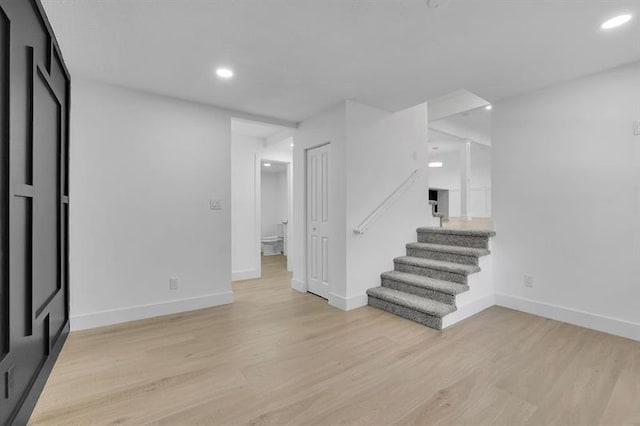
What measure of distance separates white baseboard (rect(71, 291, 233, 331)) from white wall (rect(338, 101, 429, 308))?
1.65 metres

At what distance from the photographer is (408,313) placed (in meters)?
3.10

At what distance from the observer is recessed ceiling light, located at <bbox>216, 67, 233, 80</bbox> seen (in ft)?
8.73

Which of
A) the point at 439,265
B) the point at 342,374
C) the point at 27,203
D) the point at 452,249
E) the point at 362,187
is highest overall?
the point at 362,187

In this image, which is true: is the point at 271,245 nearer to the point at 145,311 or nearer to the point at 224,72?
the point at 145,311

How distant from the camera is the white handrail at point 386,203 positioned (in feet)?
11.5

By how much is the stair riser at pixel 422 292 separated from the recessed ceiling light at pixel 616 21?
2500mm

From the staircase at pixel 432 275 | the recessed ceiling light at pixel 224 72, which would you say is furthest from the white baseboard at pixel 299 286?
the recessed ceiling light at pixel 224 72

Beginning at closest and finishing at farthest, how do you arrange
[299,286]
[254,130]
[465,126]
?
[299,286] → [254,130] → [465,126]

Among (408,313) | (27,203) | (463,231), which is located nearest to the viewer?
(27,203)

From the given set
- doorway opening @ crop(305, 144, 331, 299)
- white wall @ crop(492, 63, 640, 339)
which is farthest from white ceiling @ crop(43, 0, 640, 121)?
doorway opening @ crop(305, 144, 331, 299)

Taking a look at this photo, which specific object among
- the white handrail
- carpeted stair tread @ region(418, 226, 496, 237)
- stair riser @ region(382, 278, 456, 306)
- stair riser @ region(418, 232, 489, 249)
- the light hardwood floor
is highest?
the white handrail

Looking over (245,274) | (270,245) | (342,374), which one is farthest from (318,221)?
(270,245)

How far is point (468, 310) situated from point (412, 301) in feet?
2.12

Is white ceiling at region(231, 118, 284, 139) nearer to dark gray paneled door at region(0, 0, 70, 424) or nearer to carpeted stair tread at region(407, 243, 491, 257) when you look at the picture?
carpeted stair tread at region(407, 243, 491, 257)
